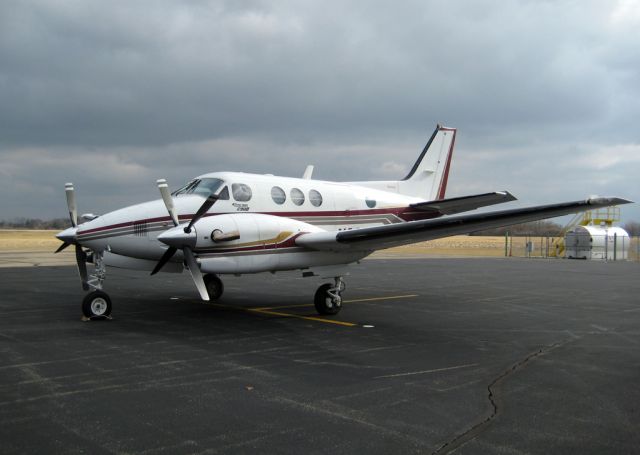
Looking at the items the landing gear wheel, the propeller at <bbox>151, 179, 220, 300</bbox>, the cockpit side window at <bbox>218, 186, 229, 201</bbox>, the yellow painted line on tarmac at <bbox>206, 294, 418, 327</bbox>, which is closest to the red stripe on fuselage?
the cockpit side window at <bbox>218, 186, 229, 201</bbox>

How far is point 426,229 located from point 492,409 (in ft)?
17.8

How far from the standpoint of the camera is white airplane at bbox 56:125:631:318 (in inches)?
399

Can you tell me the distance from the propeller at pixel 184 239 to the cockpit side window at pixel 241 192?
138 centimetres

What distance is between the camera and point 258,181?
1251 cm

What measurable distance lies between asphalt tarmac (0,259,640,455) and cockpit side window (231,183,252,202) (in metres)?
2.70

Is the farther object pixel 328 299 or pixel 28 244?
pixel 28 244

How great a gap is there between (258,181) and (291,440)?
8611 millimetres

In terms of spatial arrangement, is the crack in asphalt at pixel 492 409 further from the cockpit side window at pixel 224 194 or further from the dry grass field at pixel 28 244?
the dry grass field at pixel 28 244

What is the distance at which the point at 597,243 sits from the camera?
39.2 meters

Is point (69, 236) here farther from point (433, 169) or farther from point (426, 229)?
point (433, 169)

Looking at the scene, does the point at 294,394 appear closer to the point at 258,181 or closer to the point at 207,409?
the point at 207,409

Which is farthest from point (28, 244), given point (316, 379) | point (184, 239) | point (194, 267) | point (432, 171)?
point (316, 379)

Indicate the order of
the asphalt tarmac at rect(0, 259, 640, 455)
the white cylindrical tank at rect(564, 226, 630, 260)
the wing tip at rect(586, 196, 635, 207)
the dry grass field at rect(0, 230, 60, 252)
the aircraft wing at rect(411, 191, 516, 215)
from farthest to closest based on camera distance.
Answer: the dry grass field at rect(0, 230, 60, 252)
the white cylindrical tank at rect(564, 226, 630, 260)
the aircraft wing at rect(411, 191, 516, 215)
the wing tip at rect(586, 196, 635, 207)
the asphalt tarmac at rect(0, 259, 640, 455)

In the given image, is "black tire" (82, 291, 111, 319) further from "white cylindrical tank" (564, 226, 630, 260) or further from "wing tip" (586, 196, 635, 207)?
"white cylindrical tank" (564, 226, 630, 260)
